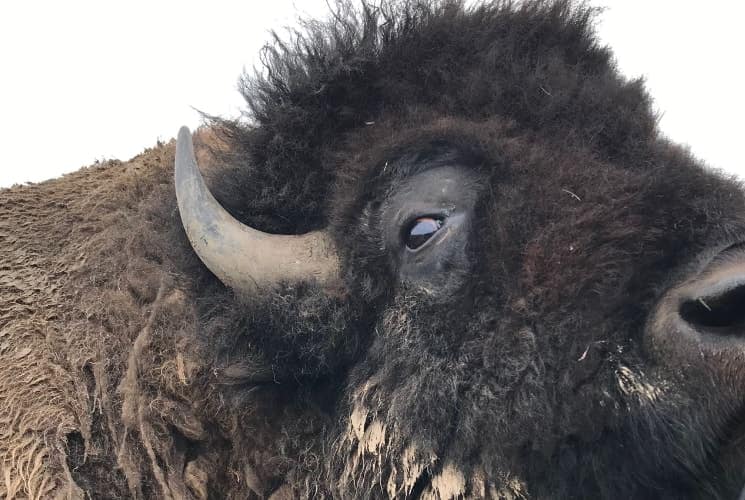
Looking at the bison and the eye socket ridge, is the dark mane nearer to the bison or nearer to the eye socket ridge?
the bison

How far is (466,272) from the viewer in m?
3.19

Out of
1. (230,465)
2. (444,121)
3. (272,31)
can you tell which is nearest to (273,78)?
(272,31)

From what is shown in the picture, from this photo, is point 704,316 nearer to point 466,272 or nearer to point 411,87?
point 466,272

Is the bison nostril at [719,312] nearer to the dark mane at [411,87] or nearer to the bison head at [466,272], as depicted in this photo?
the bison head at [466,272]

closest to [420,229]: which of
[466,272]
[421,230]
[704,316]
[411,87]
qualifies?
[421,230]

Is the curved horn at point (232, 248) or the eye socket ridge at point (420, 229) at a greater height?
the eye socket ridge at point (420, 229)

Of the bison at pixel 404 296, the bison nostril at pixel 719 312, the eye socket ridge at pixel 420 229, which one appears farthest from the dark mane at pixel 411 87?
the bison nostril at pixel 719 312

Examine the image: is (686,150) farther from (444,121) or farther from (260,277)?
(260,277)

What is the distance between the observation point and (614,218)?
3084 mm

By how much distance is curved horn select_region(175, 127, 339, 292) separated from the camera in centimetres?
345

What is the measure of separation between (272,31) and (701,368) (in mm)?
2769

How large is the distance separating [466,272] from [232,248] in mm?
1077

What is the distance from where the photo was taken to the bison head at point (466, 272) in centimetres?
289

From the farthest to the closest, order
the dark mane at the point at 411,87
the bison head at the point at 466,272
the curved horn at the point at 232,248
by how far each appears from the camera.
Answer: the dark mane at the point at 411,87 < the curved horn at the point at 232,248 < the bison head at the point at 466,272
